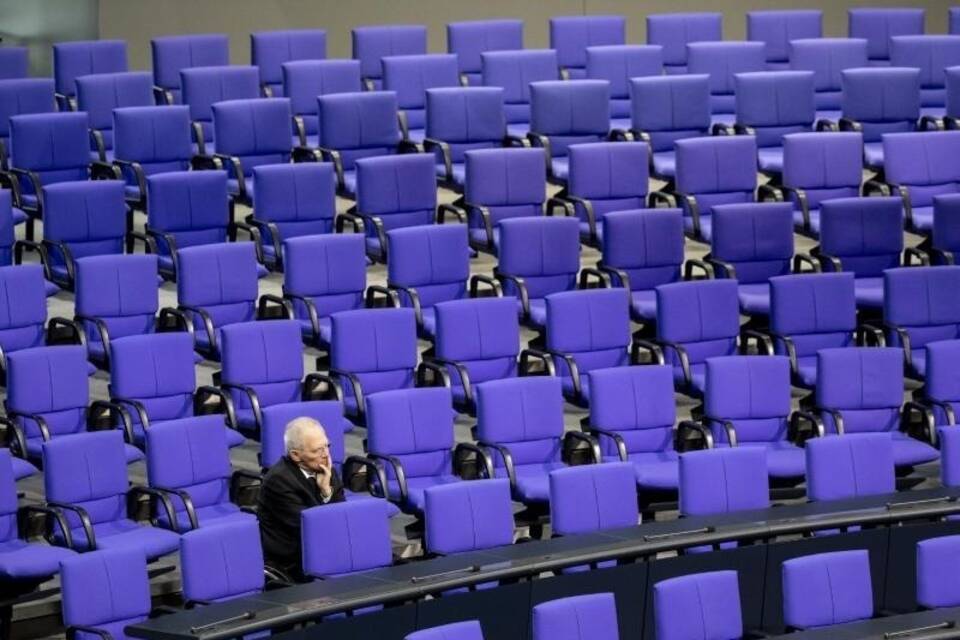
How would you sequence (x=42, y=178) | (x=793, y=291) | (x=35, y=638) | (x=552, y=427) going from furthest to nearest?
(x=42, y=178)
(x=793, y=291)
(x=552, y=427)
(x=35, y=638)

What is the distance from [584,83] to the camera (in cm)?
785

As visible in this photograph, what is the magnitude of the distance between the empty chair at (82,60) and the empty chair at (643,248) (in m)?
2.71

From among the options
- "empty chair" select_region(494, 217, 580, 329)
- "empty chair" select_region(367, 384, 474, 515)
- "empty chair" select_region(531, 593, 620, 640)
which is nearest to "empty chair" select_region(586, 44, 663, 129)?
"empty chair" select_region(494, 217, 580, 329)

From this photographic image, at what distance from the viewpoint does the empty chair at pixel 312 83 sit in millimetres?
8125

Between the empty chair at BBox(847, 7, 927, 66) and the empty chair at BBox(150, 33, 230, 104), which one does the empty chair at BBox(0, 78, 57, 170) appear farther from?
the empty chair at BBox(847, 7, 927, 66)

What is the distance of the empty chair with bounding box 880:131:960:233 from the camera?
7754mm

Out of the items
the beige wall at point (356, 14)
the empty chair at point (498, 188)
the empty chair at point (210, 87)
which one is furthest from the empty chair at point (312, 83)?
the beige wall at point (356, 14)

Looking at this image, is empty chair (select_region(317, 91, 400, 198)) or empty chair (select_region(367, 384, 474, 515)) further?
empty chair (select_region(317, 91, 400, 198))

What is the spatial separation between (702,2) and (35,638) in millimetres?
6438

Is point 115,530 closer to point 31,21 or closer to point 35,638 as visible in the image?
point 35,638

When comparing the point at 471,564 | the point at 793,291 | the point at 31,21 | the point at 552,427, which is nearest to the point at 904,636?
the point at 471,564

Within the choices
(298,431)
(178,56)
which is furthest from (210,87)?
(298,431)

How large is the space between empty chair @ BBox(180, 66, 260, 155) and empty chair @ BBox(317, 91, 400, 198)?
580 mm

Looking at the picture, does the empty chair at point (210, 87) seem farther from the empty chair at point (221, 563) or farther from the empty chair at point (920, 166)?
the empty chair at point (221, 563)
